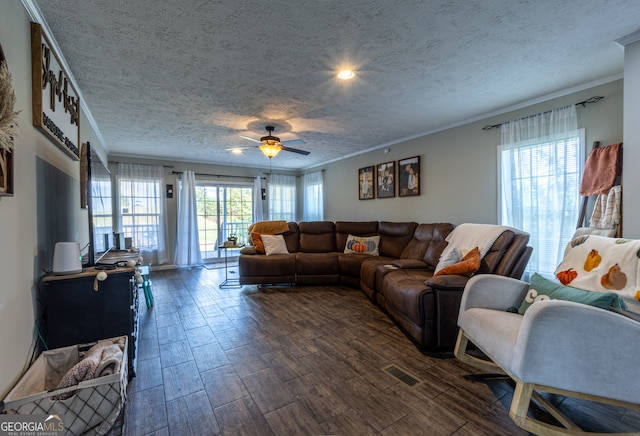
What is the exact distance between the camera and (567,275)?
186cm

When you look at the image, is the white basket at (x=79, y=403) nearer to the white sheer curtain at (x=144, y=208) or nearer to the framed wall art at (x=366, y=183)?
the framed wall art at (x=366, y=183)

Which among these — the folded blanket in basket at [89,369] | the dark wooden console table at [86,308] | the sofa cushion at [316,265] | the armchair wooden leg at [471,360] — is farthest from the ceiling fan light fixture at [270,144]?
the armchair wooden leg at [471,360]

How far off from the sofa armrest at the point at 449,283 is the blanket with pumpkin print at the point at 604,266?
625mm

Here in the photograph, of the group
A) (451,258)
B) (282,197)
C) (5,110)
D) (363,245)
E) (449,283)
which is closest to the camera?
(5,110)

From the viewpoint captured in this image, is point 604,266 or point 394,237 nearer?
point 604,266

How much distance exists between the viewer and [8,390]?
1.21 metres

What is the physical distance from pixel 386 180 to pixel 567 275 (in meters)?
3.12

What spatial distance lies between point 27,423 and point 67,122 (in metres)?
2.01

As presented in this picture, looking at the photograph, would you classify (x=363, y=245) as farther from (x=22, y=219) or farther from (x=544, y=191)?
(x=22, y=219)

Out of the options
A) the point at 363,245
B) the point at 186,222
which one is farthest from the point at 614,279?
the point at 186,222

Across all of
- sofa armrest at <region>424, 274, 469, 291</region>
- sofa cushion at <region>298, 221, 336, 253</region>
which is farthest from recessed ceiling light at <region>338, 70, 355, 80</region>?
sofa cushion at <region>298, 221, 336, 253</region>

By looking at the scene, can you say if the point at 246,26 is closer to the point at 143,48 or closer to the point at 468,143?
the point at 143,48

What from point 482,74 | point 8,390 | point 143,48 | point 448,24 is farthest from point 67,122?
point 482,74

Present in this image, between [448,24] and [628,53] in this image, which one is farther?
[628,53]
